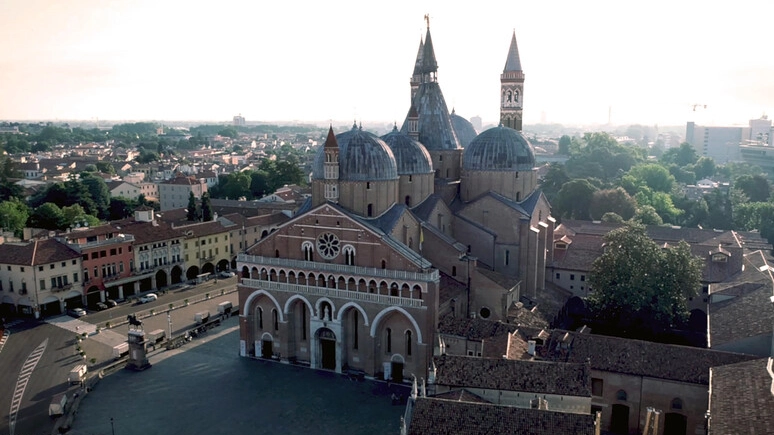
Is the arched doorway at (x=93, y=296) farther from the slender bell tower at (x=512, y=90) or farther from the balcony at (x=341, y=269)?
the slender bell tower at (x=512, y=90)

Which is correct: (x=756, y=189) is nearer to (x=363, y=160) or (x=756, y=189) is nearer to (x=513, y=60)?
(x=513, y=60)

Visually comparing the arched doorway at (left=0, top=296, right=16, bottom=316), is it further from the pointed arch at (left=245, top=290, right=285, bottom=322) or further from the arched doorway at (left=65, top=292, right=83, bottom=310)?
the pointed arch at (left=245, top=290, right=285, bottom=322)

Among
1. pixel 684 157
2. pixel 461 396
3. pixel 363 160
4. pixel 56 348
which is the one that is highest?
pixel 363 160

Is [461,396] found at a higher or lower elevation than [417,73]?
lower

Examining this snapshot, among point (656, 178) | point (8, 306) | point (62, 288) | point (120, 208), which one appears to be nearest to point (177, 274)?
point (62, 288)

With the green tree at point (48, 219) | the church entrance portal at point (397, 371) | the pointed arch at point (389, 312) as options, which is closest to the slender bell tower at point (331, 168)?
the pointed arch at point (389, 312)

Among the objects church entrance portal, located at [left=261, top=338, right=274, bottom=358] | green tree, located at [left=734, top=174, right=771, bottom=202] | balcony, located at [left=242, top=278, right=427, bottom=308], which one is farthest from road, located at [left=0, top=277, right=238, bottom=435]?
green tree, located at [left=734, top=174, right=771, bottom=202]
